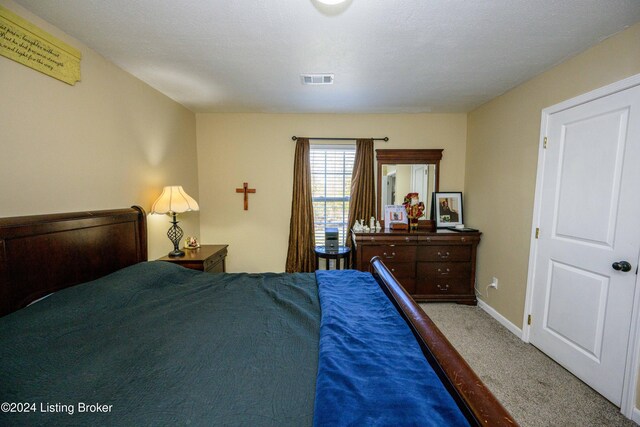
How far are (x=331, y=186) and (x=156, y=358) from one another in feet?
9.61

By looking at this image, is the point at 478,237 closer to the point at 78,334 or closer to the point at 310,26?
the point at 310,26

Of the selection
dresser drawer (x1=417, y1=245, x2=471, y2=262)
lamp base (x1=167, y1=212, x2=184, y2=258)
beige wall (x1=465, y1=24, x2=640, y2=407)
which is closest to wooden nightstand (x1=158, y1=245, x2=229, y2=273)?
lamp base (x1=167, y1=212, x2=184, y2=258)

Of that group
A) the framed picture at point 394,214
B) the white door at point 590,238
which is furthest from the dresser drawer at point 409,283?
the white door at point 590,238

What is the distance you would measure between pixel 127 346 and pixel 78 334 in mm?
262

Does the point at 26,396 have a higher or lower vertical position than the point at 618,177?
lower

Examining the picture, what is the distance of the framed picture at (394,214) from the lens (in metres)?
3.42

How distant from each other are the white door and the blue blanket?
1.63 meters

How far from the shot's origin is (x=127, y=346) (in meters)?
1.05

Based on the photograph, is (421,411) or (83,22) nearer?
(421,411)

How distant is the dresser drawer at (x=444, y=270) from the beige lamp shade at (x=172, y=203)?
2762 millimetres

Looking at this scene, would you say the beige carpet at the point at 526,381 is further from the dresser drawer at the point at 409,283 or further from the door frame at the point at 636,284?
the dresser drawer at the point at 409,283

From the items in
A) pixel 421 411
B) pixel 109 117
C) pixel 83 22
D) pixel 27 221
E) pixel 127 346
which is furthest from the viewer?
pixel 109 117

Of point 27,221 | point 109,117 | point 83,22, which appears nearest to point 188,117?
point 109,117

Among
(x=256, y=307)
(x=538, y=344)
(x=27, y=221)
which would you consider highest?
(x=27, y=221)
